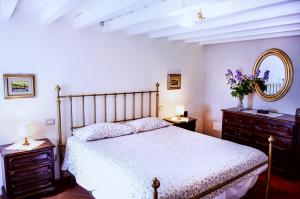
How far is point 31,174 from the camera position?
2.94m

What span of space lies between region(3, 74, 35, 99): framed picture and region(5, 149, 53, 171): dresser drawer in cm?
82

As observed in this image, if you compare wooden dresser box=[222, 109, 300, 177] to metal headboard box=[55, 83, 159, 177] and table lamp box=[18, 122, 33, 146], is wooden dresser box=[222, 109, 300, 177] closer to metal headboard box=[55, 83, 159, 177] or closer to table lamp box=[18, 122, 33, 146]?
metal headboard box=[55, 83, 159, 177]

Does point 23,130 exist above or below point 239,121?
above

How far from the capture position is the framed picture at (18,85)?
119 inches

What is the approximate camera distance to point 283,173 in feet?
12.2

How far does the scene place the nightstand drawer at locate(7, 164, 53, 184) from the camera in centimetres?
282

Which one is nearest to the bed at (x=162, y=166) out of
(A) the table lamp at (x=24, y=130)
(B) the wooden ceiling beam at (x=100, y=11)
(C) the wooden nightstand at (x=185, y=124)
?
(A) the table lamp at (x=24, y=130)

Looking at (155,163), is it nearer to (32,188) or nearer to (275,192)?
(32,188)

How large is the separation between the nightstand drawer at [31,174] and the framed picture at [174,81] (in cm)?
276

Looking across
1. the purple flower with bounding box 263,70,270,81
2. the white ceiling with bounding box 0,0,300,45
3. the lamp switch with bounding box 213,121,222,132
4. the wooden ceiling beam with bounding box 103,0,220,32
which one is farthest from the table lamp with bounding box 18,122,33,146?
the purple flower with bounding box 263,70,270,81

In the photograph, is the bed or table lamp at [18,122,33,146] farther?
table lamp at [18,122,33,146]

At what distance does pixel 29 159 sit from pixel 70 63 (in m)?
1.48

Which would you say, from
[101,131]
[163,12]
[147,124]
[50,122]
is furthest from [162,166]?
[50,122]

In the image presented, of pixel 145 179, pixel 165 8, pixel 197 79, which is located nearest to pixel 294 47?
Result: pixel 197 79
